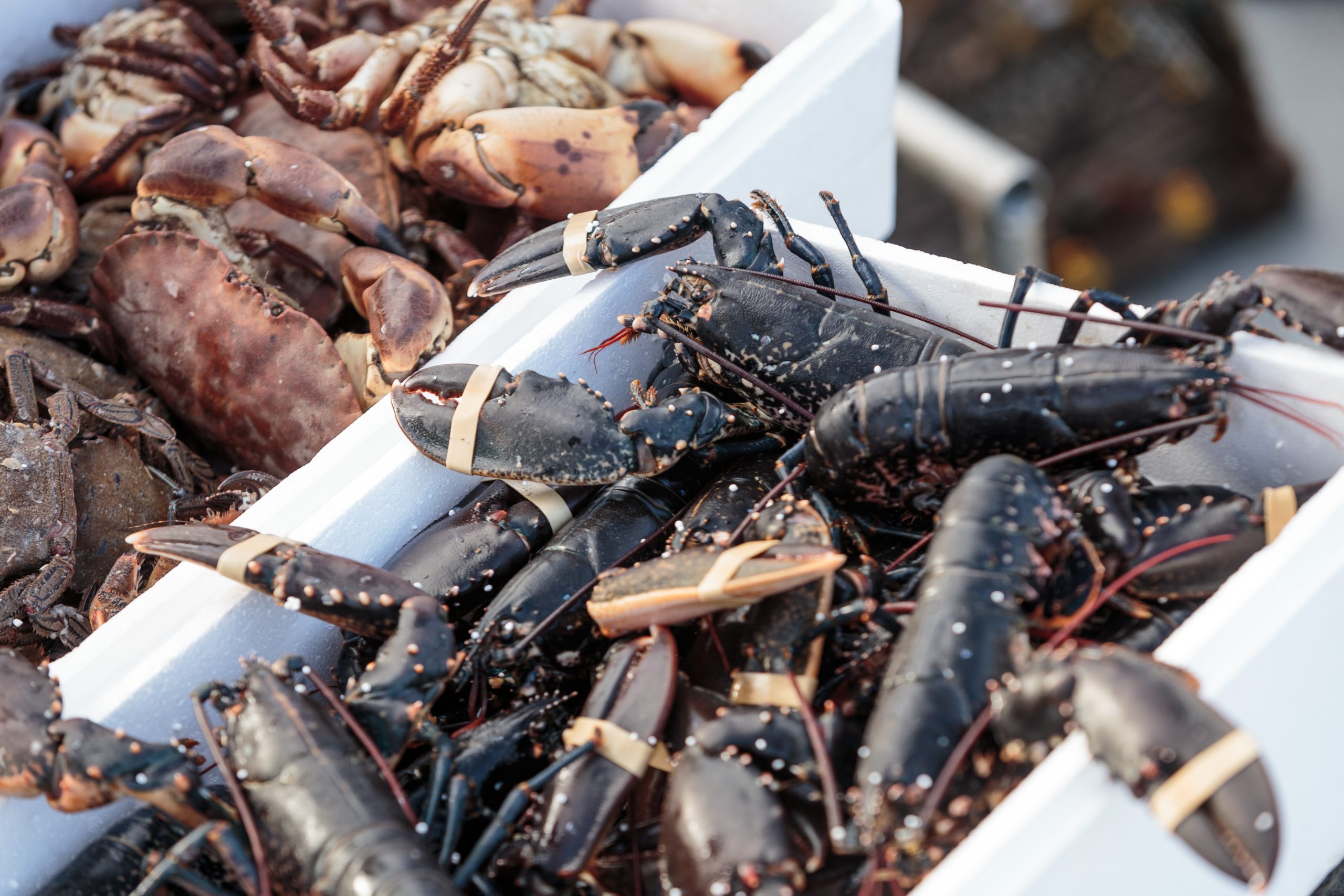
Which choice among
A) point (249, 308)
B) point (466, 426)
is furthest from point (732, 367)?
point (249, 308)

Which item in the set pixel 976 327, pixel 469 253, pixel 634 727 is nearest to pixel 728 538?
pixel 634 727

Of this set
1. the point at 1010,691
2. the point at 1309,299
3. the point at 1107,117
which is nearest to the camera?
the point at 1010,691

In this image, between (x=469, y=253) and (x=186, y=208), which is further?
(x=469, y=253)

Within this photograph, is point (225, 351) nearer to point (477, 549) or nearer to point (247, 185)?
point (247, 185)

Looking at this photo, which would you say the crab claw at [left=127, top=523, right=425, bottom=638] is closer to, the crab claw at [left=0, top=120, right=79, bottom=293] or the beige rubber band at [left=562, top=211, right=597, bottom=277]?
the beige rubber band at [left=562, top=211, right=597, bottom=277]

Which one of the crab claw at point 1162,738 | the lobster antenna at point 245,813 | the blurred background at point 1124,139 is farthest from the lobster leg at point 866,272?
the blurred background at point 1124,139

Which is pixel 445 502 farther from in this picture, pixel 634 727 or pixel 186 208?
pixel 186 208
